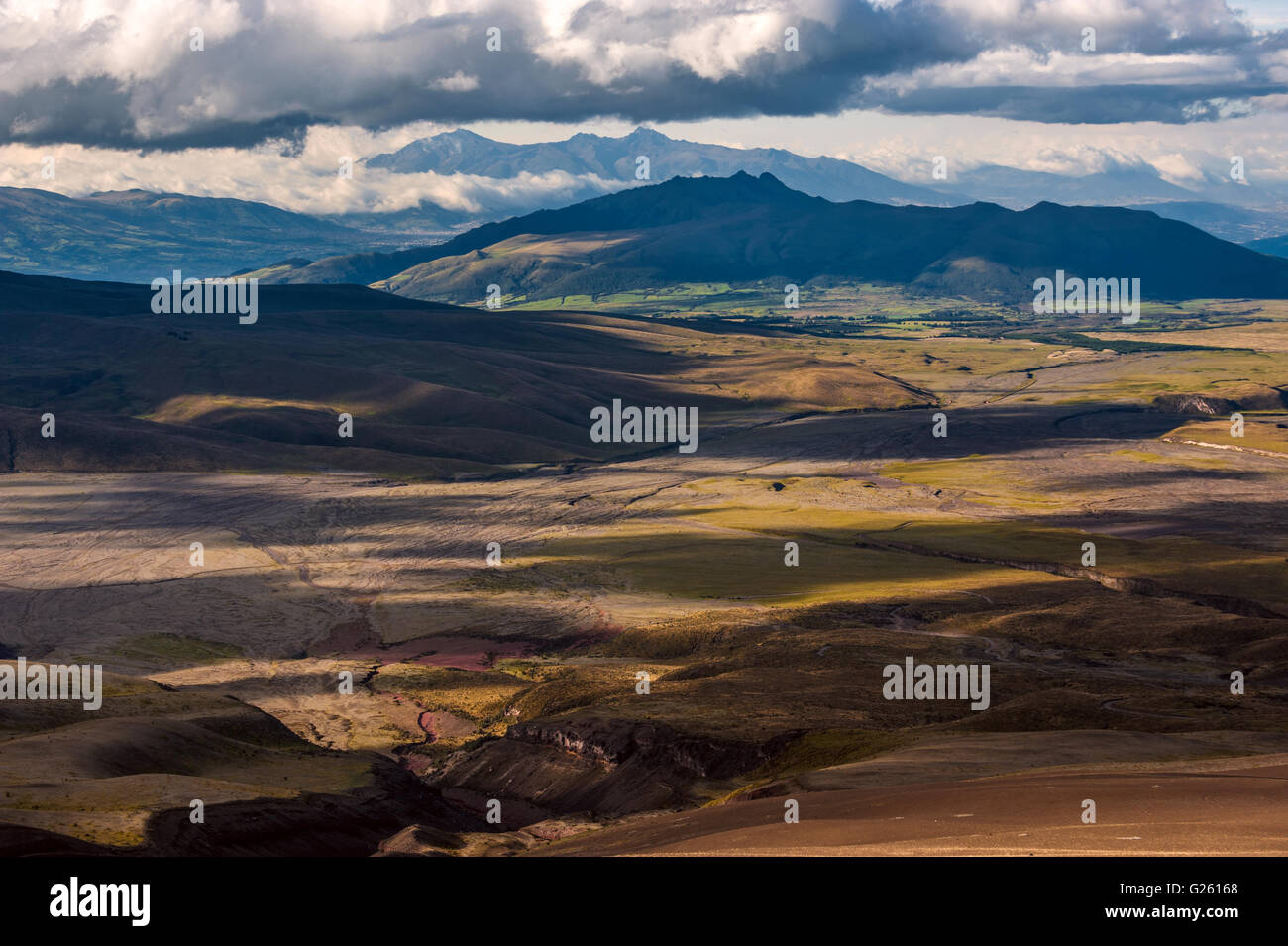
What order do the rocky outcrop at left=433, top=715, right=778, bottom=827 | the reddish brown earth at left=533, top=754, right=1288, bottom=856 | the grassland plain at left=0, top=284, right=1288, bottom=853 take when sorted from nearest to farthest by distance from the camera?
the reddish brown earth at left=533, top=754, right=1288, bottom=856
the grassland plain at left=0, top=284, right=1288, bottom=853
the rocky outcrop at left=433, top=715, right=778, bottom=827

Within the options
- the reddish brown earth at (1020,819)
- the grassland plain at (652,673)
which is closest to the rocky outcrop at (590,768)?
the grassland plain at (652,673)

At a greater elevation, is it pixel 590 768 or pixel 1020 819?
→ pixel 1020 819

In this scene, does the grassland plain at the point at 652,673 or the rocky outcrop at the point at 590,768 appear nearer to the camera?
the grassland plain at the point at 652,673

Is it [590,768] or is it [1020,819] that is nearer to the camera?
[1020,819]

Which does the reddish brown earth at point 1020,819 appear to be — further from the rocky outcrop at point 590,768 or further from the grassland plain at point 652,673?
the rocky outcrop at point 590,768

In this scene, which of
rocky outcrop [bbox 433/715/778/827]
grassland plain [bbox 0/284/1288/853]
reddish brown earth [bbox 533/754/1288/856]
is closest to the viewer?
reddish brown earth [bbox 533/754/1288/856]

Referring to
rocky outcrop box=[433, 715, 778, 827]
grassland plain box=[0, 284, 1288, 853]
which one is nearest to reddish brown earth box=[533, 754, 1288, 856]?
grassland plain box=[0, 284, 1288, 853]

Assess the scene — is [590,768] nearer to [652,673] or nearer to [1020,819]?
[652,673]

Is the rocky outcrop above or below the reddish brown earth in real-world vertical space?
below

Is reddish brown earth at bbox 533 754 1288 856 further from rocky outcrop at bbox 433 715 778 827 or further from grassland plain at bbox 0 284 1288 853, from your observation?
rocky outcrop at bbox 433 715 778 827

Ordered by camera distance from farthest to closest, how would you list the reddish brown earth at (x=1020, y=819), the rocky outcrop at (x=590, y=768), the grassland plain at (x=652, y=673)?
the rocky outcrop at (x=590, y=768) < the grassland plain at (x=652, y=673) < the reddish brown earth at (x=1020, y=819)

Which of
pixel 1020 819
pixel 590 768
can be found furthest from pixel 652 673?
pixel 1020 819

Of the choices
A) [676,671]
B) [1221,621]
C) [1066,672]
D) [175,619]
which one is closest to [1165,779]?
[1066,672]
